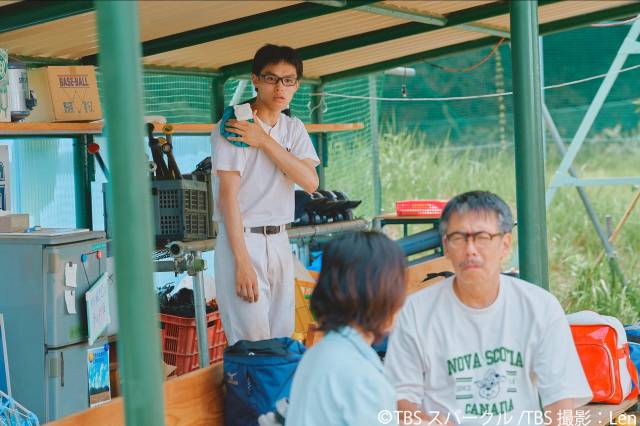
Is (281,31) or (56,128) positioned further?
(281,31)

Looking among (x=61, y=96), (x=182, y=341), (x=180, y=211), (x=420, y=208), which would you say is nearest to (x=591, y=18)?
(x=420, y=208)

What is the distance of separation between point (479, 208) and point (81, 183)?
3.73m

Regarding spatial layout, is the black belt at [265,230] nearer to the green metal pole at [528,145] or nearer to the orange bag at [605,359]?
the green metal pole at [528,145]

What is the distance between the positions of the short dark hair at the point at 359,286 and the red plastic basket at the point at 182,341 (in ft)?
11.8

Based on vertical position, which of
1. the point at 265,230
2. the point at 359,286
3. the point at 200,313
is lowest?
the point at 200,313

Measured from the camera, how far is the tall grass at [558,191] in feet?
32.1

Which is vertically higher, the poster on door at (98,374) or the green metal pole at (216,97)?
the green metal pole at (216,97)

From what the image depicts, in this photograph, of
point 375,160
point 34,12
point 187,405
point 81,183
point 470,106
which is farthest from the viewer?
point 470,106

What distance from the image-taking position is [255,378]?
3779 mm

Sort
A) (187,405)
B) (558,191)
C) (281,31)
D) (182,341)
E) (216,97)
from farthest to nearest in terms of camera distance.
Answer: (558,191) < (216,97) < (281,31) < (182,341) < (187,405)

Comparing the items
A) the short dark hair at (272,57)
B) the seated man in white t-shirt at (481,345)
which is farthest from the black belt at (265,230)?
the seated man in white t-shirt at (481,345)

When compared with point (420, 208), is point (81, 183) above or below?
above

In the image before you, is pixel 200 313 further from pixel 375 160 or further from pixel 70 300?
pixel 375 160

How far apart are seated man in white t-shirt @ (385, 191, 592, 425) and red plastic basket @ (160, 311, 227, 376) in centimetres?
303
